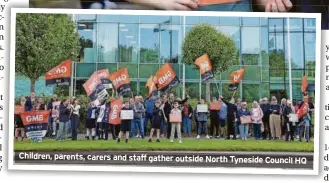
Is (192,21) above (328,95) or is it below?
above

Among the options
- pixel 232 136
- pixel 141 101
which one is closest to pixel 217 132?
pixel 232 136

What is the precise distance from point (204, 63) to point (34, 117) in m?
1.82

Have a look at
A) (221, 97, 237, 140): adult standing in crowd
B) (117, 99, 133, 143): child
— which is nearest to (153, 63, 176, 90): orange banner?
(117, 99, 133, 143): child

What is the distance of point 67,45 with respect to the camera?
1105 cm

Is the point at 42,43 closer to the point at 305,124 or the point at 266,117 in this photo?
the point at 266,117

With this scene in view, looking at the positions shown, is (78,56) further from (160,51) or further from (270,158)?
(270,158)

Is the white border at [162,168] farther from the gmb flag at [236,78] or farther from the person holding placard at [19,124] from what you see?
the gmb flag at [236,78]

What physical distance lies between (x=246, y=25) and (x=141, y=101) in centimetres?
131

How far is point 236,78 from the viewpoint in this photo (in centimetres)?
1098

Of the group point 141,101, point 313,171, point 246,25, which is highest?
point 246,25

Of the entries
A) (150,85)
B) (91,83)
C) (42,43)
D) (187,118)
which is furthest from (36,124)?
(187,118)

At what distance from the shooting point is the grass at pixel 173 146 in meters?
11.0

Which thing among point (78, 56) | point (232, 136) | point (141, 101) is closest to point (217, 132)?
point (232, 136)

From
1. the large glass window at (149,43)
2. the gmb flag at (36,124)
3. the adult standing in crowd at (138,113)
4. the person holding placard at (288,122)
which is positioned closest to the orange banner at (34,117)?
the gmb flag at (36,124)
